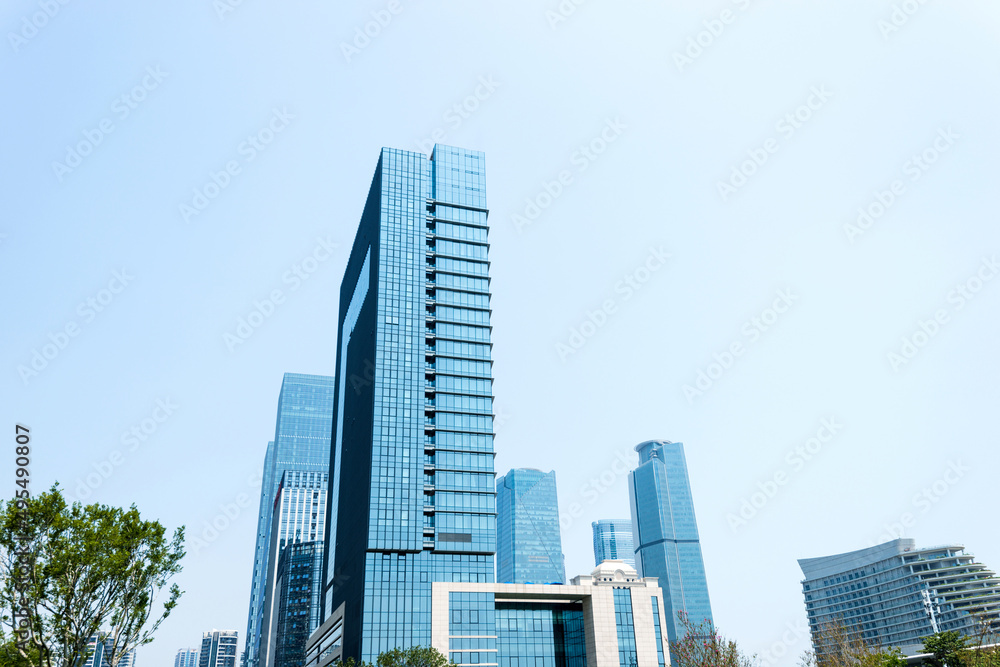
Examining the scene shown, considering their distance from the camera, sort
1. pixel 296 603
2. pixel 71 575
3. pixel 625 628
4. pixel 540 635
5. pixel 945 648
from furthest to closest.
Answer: pixel 296 603
pixel 540 635
pixel 625 628
pixel 945 648
pixel 71 575

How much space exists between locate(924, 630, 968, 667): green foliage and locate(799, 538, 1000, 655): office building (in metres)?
76.7

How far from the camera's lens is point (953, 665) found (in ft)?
277

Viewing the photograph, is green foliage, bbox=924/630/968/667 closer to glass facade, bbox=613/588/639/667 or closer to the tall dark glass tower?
glass facade, bbox=613/588/639/667

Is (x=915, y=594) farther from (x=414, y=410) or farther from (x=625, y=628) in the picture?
(x=414, y=410)

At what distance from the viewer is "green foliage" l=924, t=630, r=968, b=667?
85375mm

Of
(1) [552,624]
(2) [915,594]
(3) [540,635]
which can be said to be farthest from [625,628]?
(2) [915,594]

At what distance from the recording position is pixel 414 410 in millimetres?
93938

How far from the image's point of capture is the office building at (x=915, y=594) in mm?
169375

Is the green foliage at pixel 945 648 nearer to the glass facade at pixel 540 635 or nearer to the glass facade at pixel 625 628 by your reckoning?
the glass facade at pixel 625 628

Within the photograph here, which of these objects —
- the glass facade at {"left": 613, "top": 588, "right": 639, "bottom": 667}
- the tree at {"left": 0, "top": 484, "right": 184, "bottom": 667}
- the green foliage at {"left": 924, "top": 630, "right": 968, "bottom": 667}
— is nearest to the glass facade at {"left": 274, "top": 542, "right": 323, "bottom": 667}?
the glass facade at {"left": 613, "top": 588, "right": 639, "bottom": 667}

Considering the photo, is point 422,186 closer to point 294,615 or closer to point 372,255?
point 372,255

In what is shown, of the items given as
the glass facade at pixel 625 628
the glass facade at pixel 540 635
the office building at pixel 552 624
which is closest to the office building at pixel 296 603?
the office building at pixel 552 624

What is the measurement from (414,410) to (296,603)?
126m

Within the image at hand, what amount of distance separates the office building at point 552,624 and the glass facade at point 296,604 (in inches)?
4125
